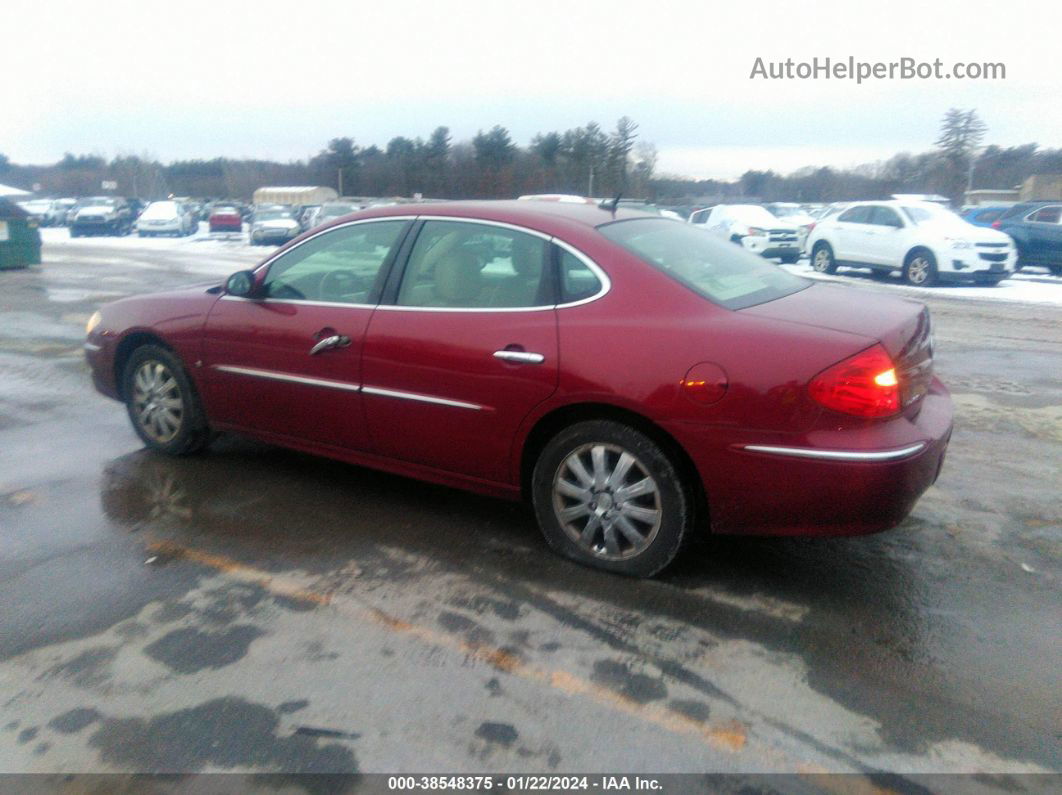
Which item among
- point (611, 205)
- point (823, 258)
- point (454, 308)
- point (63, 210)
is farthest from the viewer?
point (63, 210)

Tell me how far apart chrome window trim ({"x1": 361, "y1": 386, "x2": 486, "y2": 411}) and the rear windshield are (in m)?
0.99

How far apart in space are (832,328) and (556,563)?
62.0 inches

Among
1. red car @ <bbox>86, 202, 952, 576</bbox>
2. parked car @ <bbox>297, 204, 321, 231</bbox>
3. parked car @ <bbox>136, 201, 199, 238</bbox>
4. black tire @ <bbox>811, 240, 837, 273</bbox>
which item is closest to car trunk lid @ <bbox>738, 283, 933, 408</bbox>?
red car @ <bbox>86, 202, 952, 576</bbox>

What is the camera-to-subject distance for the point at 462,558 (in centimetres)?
423

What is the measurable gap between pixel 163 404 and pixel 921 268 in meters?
15.5

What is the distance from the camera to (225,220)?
1574 inches

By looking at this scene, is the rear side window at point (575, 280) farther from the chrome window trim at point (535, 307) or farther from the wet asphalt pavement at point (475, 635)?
the wet asphalt pavement at point (475, 635)

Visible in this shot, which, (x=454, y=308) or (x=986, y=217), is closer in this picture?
(x=454, y=308)

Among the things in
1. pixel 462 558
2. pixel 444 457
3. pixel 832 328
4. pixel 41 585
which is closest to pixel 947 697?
pixel 832 328

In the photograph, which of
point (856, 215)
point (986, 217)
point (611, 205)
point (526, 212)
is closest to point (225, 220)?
point (856, 215)

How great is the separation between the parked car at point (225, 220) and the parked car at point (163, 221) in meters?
1.48

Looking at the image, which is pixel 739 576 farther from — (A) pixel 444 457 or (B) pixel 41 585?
(B) pixel 41 585

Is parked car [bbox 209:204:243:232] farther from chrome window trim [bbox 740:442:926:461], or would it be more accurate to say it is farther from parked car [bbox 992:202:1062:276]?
chrome window trim [bbox 740:442:926:461]

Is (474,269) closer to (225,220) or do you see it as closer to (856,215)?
(856,215)
